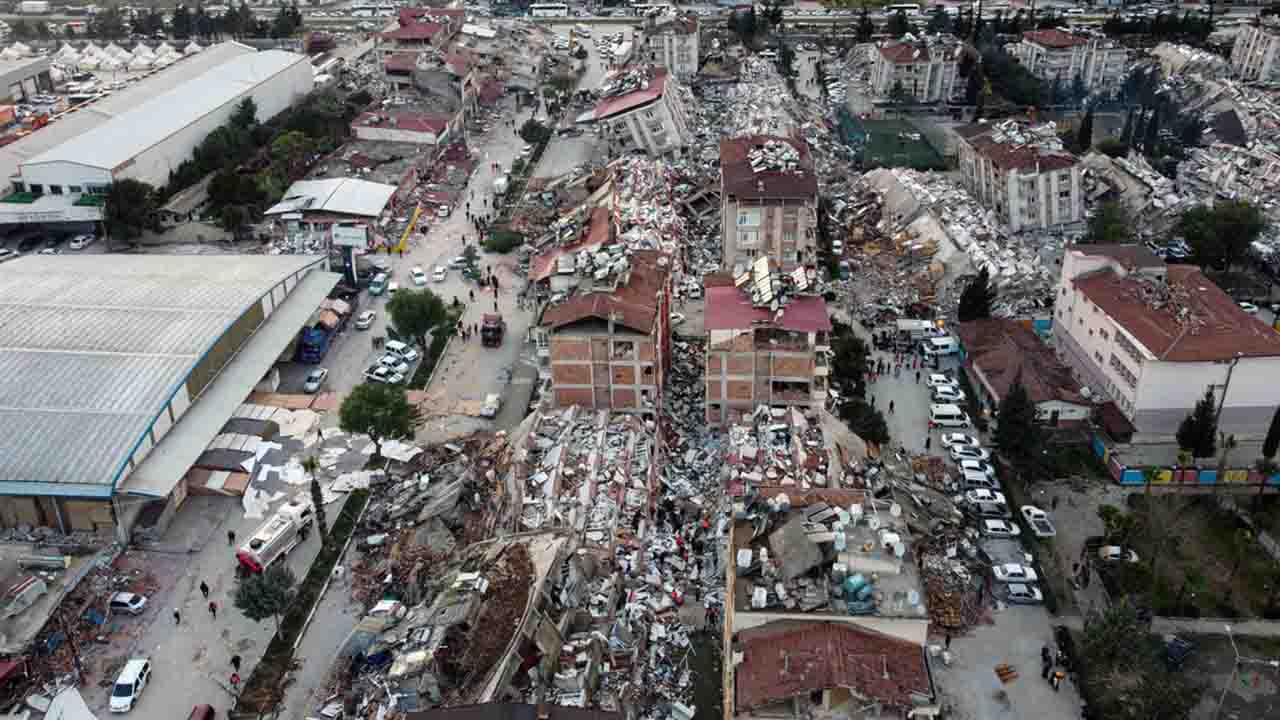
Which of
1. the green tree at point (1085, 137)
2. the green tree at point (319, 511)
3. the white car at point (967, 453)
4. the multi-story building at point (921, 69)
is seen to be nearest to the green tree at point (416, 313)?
the green tree at point (319, 511)

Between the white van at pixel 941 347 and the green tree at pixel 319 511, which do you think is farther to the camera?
the white van at pixel 941 347

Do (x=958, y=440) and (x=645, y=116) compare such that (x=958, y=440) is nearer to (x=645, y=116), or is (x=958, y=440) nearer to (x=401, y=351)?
(x=401, y=351)

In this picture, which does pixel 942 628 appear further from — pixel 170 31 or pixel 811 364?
pixel 170 31

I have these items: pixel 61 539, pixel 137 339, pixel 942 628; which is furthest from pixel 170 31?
pixel 942 628

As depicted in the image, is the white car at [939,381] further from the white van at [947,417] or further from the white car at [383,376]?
the white car at [383,376]

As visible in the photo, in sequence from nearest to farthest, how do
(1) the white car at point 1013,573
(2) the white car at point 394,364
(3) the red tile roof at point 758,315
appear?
(1) the white car at point 1013,573 < (3) the red tile roof at point 758,315 < (2) the white car at point 394,364

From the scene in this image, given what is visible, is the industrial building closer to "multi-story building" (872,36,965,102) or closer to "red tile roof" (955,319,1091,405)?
"red tile roof" (955,319,1091,405)
